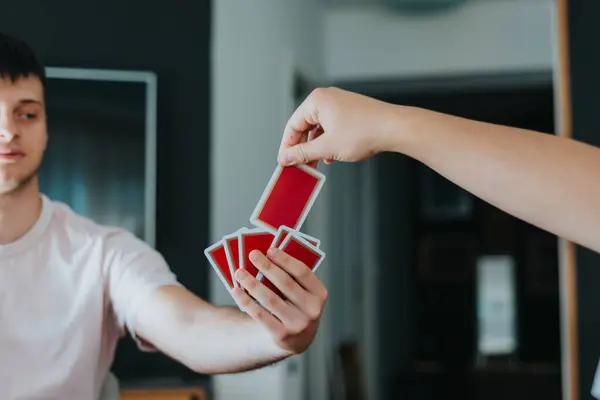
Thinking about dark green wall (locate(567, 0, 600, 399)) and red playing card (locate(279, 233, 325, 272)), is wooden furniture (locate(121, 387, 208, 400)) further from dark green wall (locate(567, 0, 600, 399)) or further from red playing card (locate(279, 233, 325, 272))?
dark green wall (locate(567, 0, 600, 399))

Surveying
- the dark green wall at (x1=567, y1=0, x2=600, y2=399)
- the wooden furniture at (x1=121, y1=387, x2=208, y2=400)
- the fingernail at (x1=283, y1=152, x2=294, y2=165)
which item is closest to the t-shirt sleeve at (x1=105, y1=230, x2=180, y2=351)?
the wooden furniture at (x1=121, y1=387, x2=208, y2=400)

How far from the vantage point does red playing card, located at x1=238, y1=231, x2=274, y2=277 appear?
2.75 ft

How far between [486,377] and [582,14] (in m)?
2.22

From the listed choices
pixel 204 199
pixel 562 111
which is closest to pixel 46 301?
pixel 204 199

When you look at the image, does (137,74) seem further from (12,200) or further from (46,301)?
(46,301)

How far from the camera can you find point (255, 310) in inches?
32.3

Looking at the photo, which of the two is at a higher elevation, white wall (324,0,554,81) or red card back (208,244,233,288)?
white wall (324,0,554,81)

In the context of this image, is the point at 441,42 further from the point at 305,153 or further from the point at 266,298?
the point at 266,298

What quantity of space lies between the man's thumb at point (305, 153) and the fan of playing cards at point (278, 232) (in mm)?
12

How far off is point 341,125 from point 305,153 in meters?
0.06

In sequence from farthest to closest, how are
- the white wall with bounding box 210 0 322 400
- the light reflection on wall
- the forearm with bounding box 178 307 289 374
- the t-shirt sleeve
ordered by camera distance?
the white wall with bounding box 210 0 322 400
the light reflection on wall
the t-shirt sleeve
the forearm with bounding box 178 307 289 374

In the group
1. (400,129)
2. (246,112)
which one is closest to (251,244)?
(400,129)

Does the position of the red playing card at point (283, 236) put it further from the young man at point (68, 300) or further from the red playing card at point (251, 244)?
the young man at point (68, 300)

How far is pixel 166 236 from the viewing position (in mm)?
1303
